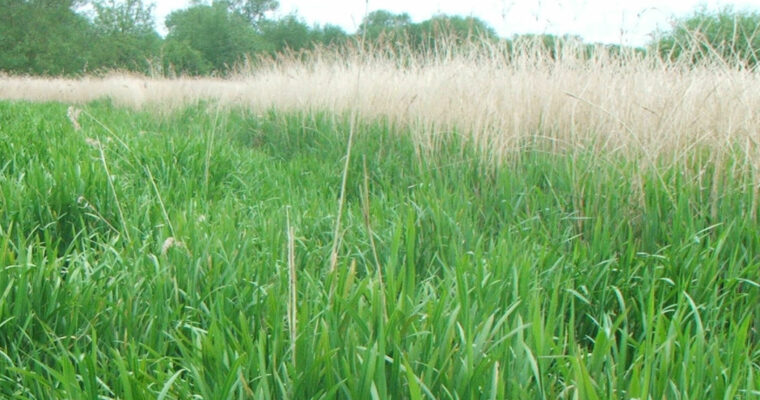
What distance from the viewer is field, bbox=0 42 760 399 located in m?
1.04

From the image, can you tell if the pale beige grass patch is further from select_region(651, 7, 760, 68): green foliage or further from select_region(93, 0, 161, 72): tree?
select_region(93, 0, 161, 72): tree

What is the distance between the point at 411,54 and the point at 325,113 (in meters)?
1.49

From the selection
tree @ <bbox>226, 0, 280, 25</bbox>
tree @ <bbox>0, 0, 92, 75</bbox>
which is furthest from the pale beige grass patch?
tree @ <bbox>226, 0, 280, 25</bbox>

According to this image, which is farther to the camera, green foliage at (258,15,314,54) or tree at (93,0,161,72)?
tree at (93,0,161,72)

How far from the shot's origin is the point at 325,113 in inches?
205

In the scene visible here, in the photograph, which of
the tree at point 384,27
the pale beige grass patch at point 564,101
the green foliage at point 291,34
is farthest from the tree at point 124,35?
the pale beige grass patch at point 564,101

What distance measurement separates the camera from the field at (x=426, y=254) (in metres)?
1.04

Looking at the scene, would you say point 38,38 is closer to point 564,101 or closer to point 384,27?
point 384,27

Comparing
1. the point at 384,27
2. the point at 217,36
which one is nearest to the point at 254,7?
the point at 217,36

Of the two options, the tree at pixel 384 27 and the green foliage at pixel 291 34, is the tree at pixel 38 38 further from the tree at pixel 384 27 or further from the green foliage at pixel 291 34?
the tree at pixel 384 27

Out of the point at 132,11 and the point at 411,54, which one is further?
the point at 132,11

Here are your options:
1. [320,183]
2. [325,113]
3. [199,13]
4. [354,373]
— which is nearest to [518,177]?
[320,183]

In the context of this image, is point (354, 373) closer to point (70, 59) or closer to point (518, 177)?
point (518, 177)

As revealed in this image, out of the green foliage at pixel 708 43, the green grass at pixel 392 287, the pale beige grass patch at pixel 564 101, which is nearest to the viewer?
the green grass at pixel 392 287
